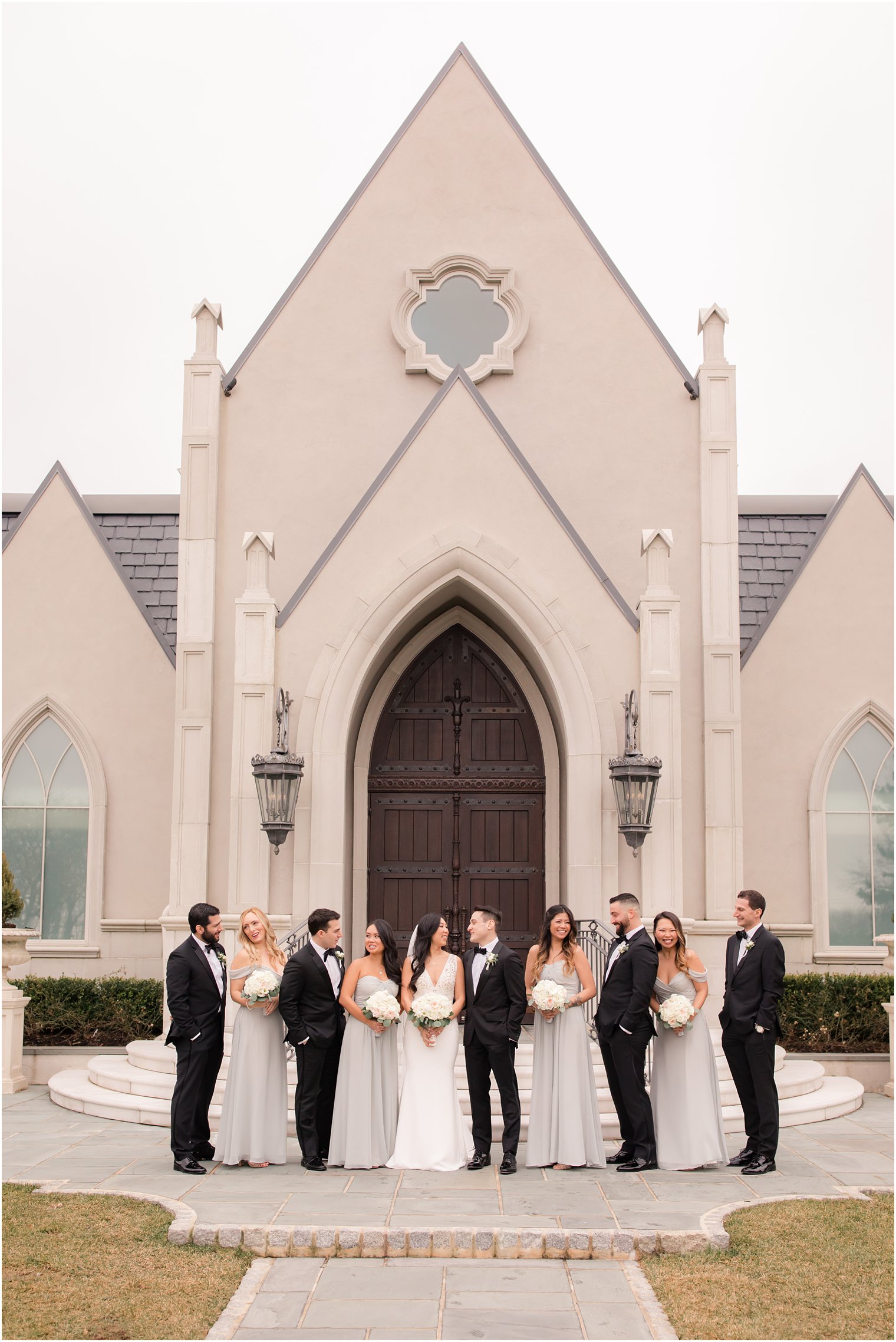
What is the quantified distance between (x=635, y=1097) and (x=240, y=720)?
17.4 feet

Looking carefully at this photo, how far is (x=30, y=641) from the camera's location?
14672 mm

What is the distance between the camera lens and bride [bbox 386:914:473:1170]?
8289 mm

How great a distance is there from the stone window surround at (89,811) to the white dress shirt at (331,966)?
6.30 m

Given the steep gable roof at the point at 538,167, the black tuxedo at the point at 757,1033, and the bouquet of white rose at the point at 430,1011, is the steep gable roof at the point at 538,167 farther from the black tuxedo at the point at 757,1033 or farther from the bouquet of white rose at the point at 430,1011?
the bouquet of white rose at the point at 430,1011

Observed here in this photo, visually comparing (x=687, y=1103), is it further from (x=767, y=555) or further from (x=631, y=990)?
(x=767, y=555)

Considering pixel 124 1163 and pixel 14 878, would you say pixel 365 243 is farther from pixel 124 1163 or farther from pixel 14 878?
pixel 124 1163

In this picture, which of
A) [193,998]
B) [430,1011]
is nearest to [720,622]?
[430,1011]

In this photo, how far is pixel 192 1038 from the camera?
28.0 feet

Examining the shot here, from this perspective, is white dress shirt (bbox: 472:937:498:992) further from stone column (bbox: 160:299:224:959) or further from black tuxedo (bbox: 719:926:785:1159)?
stone column (bbox: 160:299:224:959)

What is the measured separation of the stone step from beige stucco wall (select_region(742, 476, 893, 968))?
2775 millimetres

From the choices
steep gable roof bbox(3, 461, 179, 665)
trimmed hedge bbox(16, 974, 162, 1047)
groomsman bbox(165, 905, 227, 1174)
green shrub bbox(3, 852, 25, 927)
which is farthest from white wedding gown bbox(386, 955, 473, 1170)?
steep gable roof bbox(3, 461, 179, 665)

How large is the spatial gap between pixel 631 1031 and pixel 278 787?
14.4ft

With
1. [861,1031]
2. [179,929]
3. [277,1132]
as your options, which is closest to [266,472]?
[179,929]

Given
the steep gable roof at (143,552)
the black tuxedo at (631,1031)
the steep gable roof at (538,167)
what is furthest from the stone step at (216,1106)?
the steep gable roof at (538,167)
